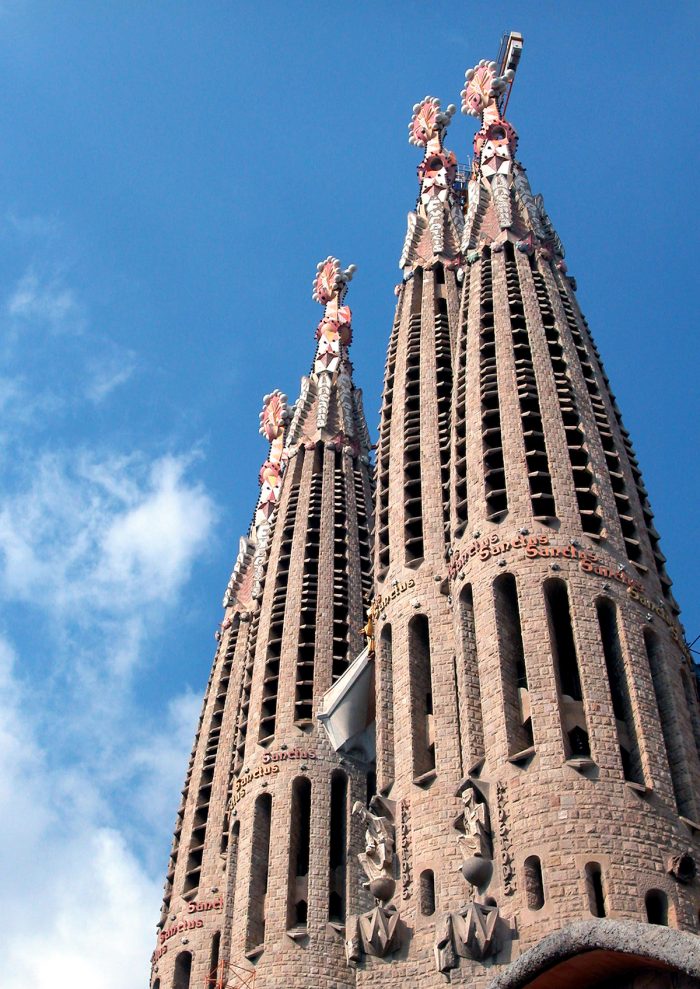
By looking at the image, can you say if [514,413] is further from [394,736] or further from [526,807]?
[526,807]

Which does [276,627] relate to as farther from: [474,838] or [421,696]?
[474,838]

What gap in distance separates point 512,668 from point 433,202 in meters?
26.6

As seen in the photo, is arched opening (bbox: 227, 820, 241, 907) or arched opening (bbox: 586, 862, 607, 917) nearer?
arched opening (bbox: 586, 862, 607, 917)

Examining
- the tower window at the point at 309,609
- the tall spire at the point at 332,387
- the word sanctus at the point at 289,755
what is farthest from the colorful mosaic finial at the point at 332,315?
the word sanctus at the point at 289,755

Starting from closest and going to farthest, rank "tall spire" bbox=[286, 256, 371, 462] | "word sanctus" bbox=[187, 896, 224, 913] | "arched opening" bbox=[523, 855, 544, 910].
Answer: "arched opening" bbox=[523, 855, 544, 910], "word sanctus" bbox=[187, 896, 224, 913], "tall spire" bbox=[286, 256, 371, 462]

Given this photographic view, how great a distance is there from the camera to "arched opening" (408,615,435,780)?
115ft

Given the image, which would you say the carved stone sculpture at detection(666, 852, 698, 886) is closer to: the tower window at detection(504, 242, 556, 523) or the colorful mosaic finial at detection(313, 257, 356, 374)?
the tower window at detection(504, 242, 556, 523)

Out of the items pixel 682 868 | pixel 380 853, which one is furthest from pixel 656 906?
pixel 380 853

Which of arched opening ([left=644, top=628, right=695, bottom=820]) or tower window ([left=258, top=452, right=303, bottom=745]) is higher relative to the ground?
tower window ([left=258, top=452, right=303, bottom=745])

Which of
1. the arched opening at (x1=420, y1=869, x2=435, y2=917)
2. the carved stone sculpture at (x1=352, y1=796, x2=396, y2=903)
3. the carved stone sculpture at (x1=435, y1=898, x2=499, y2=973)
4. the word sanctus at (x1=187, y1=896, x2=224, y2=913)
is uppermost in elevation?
the word sanctus at (x1=187, y1=896, x2=224, y2=913)

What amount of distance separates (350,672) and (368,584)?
840 cm

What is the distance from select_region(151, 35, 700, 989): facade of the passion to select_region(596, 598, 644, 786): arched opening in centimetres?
8

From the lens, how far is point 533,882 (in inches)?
1137

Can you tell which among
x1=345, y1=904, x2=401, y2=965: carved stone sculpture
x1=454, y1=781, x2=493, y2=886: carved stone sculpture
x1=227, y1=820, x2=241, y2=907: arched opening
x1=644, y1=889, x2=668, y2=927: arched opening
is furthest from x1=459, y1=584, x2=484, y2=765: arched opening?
x1=227, y1=820, x2=241, y2=907: arched opening
